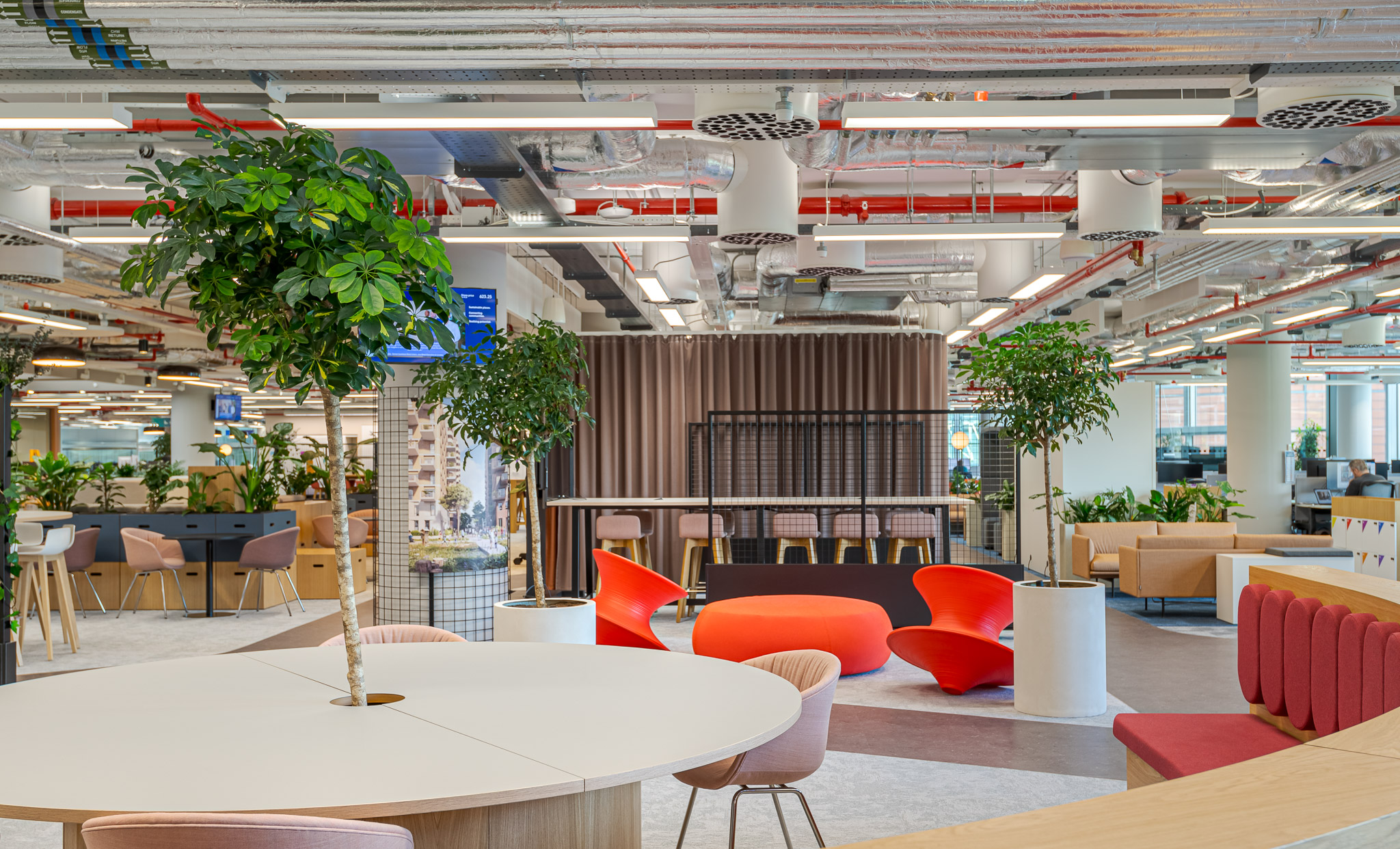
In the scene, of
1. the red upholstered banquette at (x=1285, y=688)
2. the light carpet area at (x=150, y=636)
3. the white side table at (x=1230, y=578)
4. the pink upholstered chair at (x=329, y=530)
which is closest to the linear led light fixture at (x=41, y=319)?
the light carpet area at (x=150, y=636)

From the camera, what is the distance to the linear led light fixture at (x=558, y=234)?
21.7 ft

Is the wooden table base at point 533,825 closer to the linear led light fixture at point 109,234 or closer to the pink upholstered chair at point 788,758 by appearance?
the pink upholstered chair at point 788,758

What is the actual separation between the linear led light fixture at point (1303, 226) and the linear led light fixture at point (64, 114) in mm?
6148

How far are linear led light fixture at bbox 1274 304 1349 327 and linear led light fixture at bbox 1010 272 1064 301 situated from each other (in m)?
3.62

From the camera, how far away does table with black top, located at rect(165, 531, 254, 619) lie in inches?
376

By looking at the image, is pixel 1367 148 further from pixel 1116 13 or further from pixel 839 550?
pixel 839 550

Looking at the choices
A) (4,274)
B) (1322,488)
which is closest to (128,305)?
(4,274)

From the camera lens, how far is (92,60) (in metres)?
3.65

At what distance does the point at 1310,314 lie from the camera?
1049cm

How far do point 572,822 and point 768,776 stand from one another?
0.91m

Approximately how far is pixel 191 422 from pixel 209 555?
13412 millimetres

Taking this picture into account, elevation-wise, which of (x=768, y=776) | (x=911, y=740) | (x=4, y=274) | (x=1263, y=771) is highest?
(x=4, y=274)

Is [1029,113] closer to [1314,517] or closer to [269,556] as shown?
[269,556]

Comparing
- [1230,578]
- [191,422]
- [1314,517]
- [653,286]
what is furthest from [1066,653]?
[191,422]
